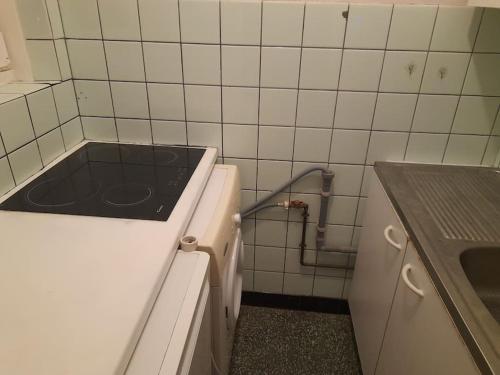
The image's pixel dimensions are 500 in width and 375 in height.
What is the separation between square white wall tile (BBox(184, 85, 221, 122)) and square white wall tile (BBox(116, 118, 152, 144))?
193 mm

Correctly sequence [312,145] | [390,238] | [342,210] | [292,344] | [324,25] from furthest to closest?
[292,344] < [342,210] < [312,145] < [324,25] < [390,238]

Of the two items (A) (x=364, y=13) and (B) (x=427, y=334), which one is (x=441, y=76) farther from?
(B) (x=427, y=334)

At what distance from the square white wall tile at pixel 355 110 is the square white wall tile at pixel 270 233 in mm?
518

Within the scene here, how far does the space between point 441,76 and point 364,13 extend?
36cm

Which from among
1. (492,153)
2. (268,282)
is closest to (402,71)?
(492,153)

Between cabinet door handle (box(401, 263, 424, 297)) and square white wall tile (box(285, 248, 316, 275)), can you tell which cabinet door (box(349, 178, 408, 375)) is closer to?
cabinet door handle (box(401, 263, 424, 297))

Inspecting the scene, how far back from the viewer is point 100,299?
26.3 inches

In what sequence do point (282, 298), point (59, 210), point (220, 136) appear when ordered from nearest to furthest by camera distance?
point (59, 210) < point (220, 136) < point (282, 298)

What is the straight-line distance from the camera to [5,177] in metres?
1.04

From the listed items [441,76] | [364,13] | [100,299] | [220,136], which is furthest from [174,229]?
[441,76]

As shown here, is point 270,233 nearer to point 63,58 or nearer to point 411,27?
point 411,27

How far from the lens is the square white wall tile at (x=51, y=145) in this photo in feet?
3.94

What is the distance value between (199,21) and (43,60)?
0.59 meters

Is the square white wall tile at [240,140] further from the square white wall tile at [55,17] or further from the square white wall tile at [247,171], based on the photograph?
the square white wall tile at [55,17]
